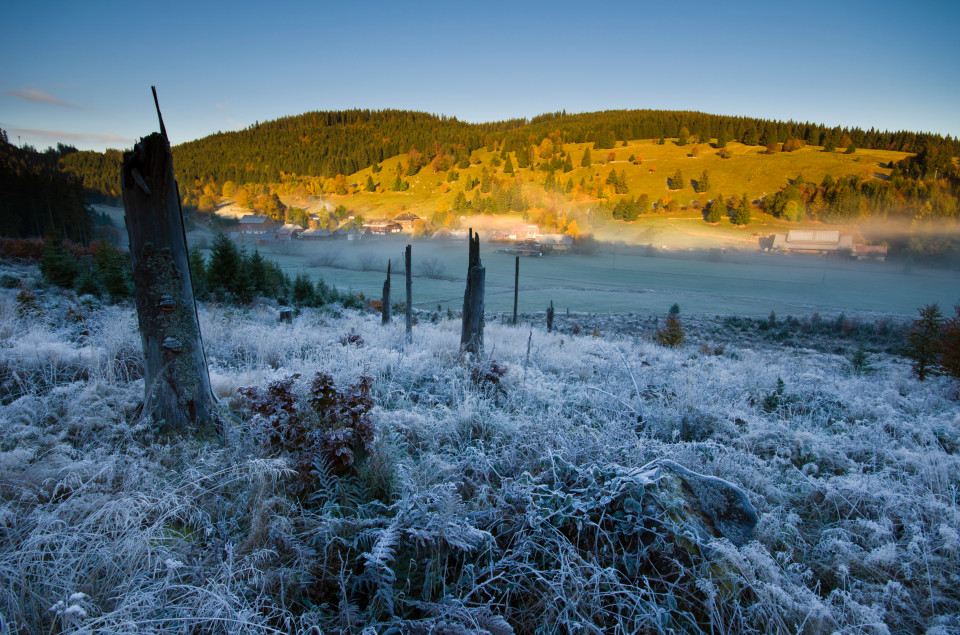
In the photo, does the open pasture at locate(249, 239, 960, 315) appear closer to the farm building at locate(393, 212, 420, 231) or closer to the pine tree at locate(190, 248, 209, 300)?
the pine tree at locate(190, 248, 209, 300)

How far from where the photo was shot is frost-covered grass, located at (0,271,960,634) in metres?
2.05

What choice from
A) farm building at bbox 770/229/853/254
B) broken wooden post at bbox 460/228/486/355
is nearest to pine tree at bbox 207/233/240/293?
broken wooden post at bbox 460/228/486/355

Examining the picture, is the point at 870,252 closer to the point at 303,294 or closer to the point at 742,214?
the point at 742,214

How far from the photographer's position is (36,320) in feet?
27.7

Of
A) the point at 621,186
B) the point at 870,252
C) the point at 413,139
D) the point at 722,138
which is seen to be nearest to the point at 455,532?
the point at 870,252

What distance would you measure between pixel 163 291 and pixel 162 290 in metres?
0.01

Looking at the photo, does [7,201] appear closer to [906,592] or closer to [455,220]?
[906,592]

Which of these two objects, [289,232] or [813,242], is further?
[289,232]

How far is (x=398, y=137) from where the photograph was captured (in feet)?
516

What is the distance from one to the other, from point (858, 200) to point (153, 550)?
368 ft

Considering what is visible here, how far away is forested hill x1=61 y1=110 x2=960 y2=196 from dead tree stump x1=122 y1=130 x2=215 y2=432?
5747 inches

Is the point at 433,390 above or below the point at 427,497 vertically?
below

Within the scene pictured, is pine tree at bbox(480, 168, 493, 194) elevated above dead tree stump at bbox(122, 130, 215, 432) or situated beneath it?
elevated above

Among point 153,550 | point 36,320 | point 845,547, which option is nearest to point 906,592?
point 845,547
